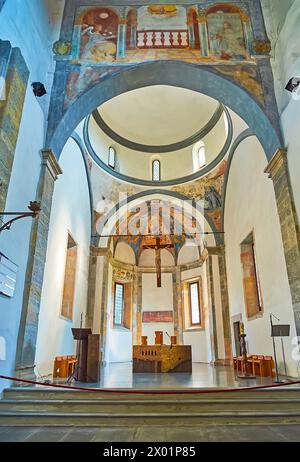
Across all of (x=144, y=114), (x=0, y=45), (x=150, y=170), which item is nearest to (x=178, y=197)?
(x=150, y=170)

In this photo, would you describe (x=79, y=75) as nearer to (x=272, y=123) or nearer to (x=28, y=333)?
(x=272, y=123)

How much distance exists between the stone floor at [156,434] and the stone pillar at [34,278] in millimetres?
1979

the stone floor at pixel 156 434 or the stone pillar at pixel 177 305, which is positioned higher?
the stone pillar at pixel 177 305

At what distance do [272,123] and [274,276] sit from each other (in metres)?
3.82

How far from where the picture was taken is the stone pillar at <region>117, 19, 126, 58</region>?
348 inches

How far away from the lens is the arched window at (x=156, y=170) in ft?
55.2

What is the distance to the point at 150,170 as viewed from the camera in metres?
17.0

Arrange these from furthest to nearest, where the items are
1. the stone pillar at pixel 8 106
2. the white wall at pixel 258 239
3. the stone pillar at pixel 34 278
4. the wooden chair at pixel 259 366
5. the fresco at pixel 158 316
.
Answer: the fresco at pixel 158 316
the wooden chair at pixel 259 366
the white wall at pixel 258 239
the stone pillar at pixel 34 278
the stone pillar at pixel 8 106

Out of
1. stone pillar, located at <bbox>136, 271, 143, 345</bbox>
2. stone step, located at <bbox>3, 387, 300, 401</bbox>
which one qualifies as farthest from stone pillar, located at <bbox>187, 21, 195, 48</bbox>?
stone pillar, located at <bbox>136, 271, 143, 345</bbox>

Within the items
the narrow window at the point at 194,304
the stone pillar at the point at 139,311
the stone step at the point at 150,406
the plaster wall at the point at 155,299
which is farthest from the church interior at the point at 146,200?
the plaster wall at the point at 155,299

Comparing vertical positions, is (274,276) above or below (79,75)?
below

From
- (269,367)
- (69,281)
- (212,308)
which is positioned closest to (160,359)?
(269,367)

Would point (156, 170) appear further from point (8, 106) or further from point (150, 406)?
point (150, 406)

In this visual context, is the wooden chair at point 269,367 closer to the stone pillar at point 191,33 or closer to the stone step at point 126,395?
the stone step at point 126,395
